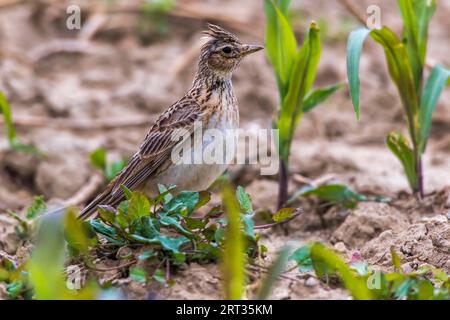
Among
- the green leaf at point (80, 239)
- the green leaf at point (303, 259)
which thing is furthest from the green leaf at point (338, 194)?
the green leaf at point (80, 239)

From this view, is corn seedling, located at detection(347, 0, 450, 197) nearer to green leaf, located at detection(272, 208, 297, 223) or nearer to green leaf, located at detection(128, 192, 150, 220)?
green leaf, located at detection(272, 208, 297, 223)

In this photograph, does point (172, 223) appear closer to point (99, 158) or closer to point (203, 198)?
point (203, 198)

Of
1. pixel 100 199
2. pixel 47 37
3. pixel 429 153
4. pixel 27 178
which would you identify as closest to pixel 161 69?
pixel 47 37

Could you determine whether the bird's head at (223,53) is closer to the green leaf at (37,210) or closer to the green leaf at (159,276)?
the green leaf at (37,210)

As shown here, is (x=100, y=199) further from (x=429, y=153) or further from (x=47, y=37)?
(x=47, y=37)

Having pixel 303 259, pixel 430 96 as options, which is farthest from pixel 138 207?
pixel 430 96

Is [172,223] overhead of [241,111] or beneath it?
beneath

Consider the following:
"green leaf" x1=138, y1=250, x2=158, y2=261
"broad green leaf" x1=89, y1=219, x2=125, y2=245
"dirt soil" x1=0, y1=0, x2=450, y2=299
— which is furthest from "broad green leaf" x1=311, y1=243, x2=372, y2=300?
"broad green leaf" x1=89, y1=219, x2=125, y2=245
